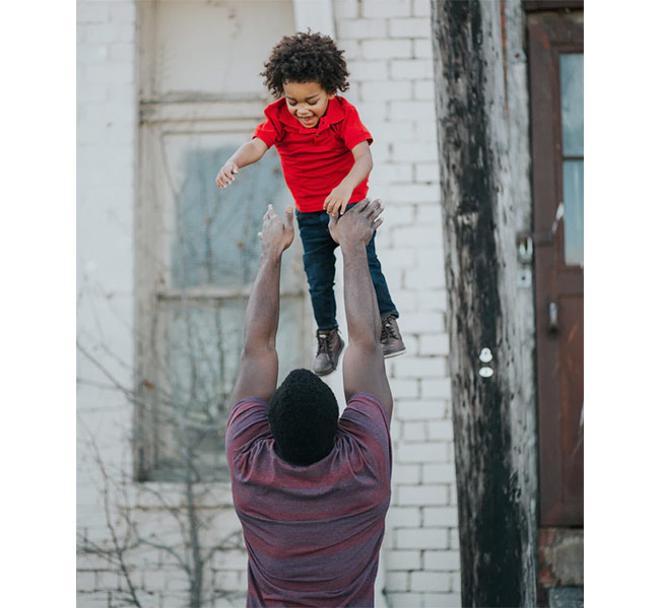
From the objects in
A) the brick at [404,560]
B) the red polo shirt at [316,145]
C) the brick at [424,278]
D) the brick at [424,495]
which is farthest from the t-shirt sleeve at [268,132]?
the brick at [404,560]

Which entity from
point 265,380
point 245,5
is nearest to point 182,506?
point 265,380

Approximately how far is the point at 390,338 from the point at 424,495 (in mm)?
1457

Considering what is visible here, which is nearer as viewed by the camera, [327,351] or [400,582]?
[327,351]

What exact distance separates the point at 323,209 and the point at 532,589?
64.4 inches

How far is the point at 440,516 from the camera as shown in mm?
4082

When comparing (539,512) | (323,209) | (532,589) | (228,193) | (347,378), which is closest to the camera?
(347,378)

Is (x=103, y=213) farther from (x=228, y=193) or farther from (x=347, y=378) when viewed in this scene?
(x=347, y=378)

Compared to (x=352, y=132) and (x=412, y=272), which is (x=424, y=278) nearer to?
(x=412, y=272)

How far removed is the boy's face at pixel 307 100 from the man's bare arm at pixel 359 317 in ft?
0.86

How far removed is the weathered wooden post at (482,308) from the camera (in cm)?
319

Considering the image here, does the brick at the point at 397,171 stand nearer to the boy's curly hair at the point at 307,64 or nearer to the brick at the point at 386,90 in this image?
the brick at the point at 386,90

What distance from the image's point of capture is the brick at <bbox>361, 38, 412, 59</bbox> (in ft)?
13.1

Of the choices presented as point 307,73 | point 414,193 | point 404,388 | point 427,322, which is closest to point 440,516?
point 404,388

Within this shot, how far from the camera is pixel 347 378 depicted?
2514 millimetres
